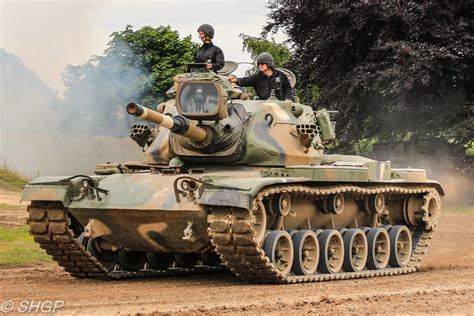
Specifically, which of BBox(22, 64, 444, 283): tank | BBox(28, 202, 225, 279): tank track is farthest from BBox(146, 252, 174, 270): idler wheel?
BBox(28, 202, 225, 279): tank track

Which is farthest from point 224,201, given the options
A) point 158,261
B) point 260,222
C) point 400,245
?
point 400,245

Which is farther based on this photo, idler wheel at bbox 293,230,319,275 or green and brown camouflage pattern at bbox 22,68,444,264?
idler wheel at bbox 293,230,319,275

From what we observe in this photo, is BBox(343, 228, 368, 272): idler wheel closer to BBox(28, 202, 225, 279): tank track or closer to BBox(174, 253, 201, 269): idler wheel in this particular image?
BBox(174, 253, 201, 269): idler wheel

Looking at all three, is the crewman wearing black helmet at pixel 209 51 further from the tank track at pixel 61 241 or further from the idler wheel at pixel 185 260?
the tank track at pixel 61 241

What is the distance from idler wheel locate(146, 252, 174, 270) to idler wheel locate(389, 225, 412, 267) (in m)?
3.93

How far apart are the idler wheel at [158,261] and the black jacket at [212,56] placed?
331 cm

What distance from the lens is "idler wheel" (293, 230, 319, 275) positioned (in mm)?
16797

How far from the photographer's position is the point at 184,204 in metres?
15.6

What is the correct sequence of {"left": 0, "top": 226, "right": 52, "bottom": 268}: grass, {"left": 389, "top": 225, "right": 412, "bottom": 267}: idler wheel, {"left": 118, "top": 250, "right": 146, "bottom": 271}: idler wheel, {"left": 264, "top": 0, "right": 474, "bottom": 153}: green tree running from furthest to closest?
1. {"left": 264, "top": 0, "right": 474, "bottom": 153}: green tree
2. {"left": 0, "top": 226, "right": 52, "bottom": 268}: grass
3. {"left": 389, "top": 225, "right": 412, "bottom": 267}: idler wheel
4. {"left": 118, "top": 250, "right": 146, "bottom": 271}: idler wheel

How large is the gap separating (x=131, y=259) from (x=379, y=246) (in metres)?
4.34

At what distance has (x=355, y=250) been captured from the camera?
61.4ft

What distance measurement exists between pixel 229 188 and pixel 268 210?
4.57 feet

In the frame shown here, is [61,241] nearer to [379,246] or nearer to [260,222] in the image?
[260,222]

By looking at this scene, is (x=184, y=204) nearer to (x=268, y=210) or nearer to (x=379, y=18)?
(x=268, y=210)
